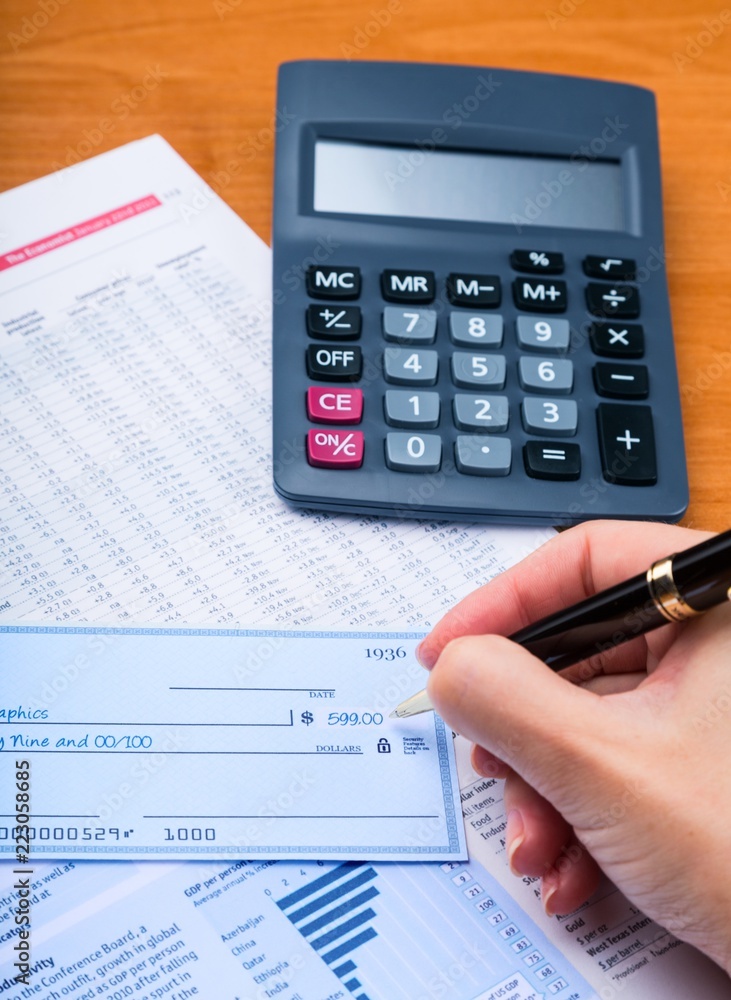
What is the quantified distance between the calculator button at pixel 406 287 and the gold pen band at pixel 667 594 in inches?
9.5

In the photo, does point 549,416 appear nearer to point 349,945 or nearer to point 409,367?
point 409,367

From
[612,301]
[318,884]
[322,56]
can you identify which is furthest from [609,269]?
[318,884]

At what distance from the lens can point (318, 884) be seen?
42cm

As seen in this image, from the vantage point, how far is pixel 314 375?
1.79 ft

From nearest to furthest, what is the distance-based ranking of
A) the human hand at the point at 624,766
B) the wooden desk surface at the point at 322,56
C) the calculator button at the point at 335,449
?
the human hand at the point at 624,766 < the calculator button at the point at 335,449 < the wooden desk surface at the point at 322,56

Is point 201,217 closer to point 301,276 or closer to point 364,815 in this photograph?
point 301,276

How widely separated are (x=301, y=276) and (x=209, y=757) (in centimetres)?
28

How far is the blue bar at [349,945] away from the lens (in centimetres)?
41

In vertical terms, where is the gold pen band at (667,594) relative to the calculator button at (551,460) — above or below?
below

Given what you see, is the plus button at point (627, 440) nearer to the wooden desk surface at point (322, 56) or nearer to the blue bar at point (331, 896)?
the wooden desk surface at point (322, 56)

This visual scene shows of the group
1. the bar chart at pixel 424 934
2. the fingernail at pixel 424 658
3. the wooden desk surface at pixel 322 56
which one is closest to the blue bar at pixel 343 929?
the bar chart at pixel 424 934

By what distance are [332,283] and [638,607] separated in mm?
269

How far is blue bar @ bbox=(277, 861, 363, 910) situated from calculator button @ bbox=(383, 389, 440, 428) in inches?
8.7

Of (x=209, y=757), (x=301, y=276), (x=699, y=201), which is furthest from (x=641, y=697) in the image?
(x=699, y=201)
